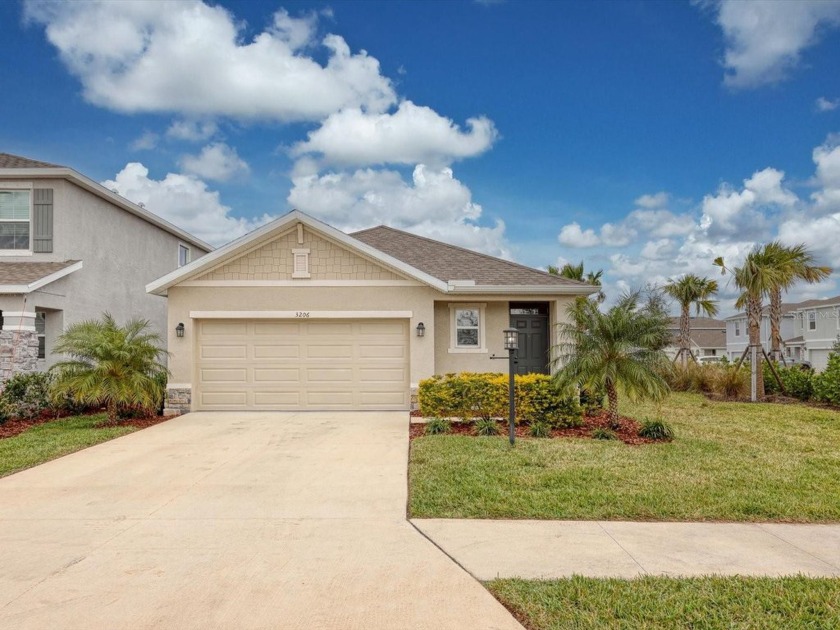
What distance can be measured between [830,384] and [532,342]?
7.93 metres

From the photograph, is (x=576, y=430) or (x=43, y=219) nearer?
(x=576, y=430)

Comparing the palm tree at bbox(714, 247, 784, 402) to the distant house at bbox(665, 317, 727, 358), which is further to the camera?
the distant house at bbox(665, 317, 727, 358)

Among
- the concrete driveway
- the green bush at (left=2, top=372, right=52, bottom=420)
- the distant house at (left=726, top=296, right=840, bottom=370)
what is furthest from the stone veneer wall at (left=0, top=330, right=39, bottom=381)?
the distant house at (left=726, top=296, right=840, bottom=370)

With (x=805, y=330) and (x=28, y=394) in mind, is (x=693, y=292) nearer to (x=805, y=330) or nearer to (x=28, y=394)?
(x=805, y=330)

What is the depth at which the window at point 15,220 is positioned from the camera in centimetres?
1403

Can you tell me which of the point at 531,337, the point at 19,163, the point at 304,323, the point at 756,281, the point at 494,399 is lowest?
the point at 494,399

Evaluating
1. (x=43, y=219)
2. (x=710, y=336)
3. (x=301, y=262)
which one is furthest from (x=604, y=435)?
(x=710, y=336)

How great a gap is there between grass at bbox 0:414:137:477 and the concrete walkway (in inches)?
251

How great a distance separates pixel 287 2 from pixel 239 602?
1384 centimetres

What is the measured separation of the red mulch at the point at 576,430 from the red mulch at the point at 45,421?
563 cm

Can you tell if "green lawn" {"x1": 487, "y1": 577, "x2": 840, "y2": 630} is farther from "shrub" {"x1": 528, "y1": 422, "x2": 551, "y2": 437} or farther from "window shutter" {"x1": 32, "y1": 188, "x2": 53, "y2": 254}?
"window shutter" {"x1": 32, "y1": 188, "x2": 53, "y2": 254}

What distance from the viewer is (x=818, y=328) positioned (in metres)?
35.8

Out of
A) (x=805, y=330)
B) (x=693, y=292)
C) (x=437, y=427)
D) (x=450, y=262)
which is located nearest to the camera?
(x=437, y=427)

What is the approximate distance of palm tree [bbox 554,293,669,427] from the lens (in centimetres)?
938
